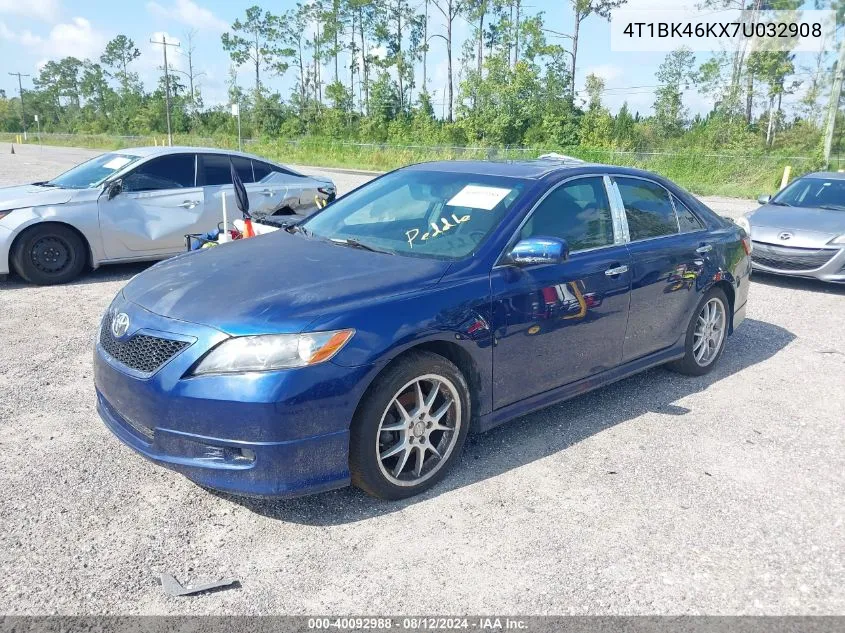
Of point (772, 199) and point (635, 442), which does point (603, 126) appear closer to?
point (772, 199)

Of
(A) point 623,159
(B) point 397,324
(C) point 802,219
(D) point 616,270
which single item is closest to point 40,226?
(B) point 397,324

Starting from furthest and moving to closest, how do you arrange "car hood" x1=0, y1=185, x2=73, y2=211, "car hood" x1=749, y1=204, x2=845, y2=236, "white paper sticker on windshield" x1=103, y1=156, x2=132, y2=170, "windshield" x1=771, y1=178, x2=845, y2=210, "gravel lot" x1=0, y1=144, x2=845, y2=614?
"windshield" x1=771, y1=178, x2=845, y2=210, "car hood" x1=749, y1=204, x2=845, y2=236, "white paper sticker on windshield" x1=103, y1=156, x2=132, y2=170, "car hood" x1=0, y1=185, x2=73, y2=211, "gravel lot" x1=0, y1=144, x2=845, y2=614

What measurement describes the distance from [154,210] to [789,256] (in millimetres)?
7691

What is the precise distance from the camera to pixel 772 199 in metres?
9.96

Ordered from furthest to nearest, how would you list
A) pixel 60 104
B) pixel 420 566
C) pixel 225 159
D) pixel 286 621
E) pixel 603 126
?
pixel 60 104
pixel 603 126
pixel 225 159
pixel 420 566
pixel 286 621

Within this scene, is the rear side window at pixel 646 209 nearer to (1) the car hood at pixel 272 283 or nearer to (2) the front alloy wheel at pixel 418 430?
(1) the car hood at pixel 272 283

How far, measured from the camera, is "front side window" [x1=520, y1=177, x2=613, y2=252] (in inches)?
154

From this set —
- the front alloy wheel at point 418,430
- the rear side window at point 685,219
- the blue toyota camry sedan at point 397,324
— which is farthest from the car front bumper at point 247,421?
the rear side window at point 685,219

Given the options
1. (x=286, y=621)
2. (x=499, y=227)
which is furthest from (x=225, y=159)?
(x=286, y=621)

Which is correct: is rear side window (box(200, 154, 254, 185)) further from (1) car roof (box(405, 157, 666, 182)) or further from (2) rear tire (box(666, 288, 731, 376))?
(2) rear tire (box(666, 288, 731, 376))

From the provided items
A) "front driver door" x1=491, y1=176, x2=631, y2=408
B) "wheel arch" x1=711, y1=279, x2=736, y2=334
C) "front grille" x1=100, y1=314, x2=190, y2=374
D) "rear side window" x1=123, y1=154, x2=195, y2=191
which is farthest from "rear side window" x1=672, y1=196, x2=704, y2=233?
"rear side window" x1=123, y1=154, x2=195, y2=191

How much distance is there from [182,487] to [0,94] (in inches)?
5428

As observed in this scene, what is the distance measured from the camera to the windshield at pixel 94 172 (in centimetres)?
778

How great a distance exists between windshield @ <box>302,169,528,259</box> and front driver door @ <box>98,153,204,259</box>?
400 cm
